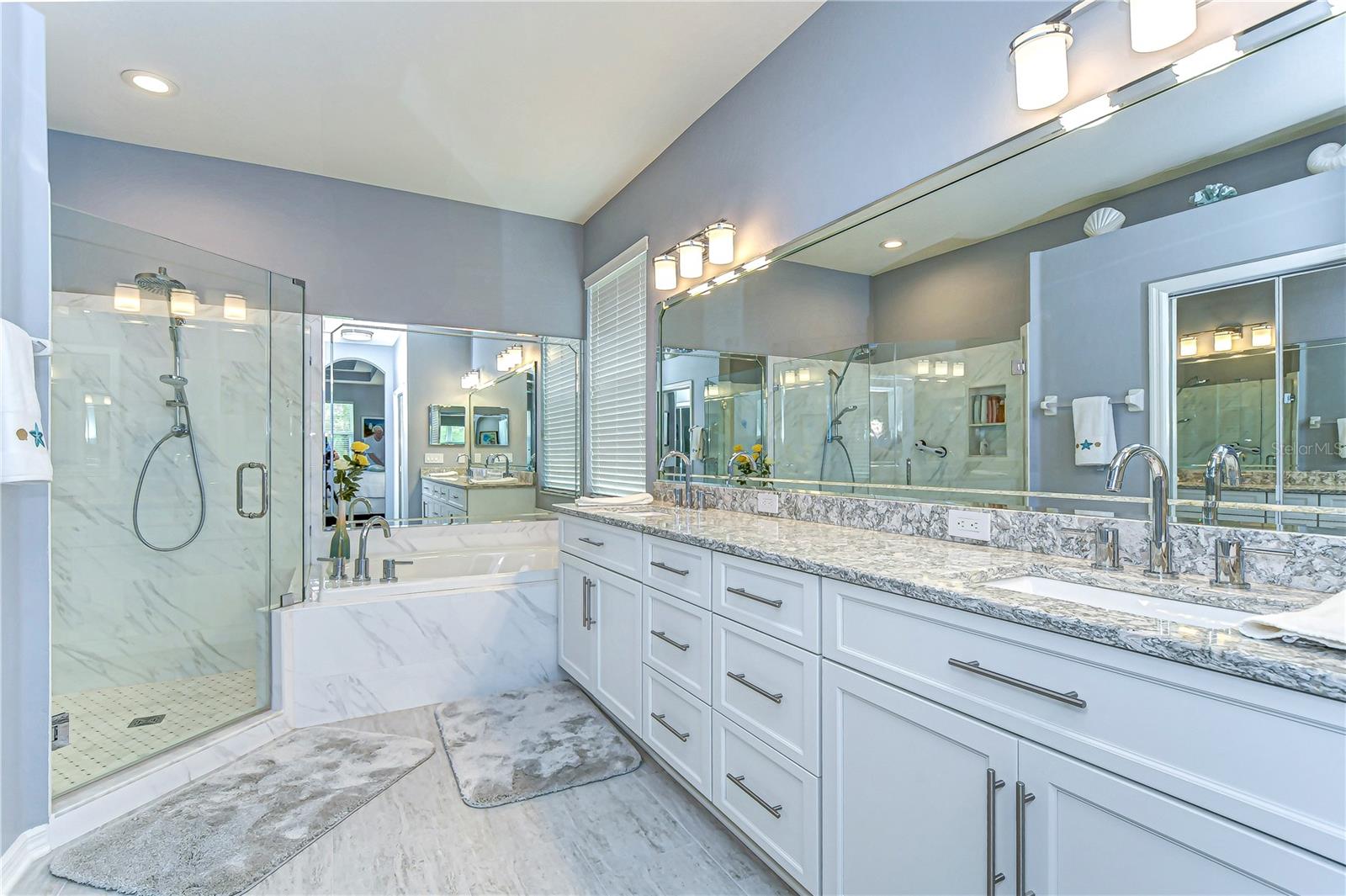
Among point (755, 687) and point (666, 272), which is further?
point (666, 272)

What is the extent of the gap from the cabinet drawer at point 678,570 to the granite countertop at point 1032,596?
0.04 m

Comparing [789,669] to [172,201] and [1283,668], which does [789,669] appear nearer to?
[1283,668]

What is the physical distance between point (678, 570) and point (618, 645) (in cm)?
64

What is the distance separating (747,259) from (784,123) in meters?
0.53

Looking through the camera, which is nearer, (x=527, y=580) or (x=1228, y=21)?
(x=1228, y=21)

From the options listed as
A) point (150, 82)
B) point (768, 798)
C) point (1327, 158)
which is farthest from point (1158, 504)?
point (150, 82)

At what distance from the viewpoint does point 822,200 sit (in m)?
2.27

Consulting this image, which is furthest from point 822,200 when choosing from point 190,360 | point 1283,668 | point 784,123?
point 190,360

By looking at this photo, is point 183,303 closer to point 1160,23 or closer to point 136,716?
point 136,716

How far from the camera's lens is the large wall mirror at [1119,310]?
114cm

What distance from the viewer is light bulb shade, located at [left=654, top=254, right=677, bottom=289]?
3.18 meters

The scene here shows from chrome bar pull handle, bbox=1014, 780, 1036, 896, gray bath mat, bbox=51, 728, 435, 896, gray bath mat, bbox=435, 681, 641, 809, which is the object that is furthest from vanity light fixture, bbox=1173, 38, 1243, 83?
gray bath mat, bbox=51, 728, 435, 896

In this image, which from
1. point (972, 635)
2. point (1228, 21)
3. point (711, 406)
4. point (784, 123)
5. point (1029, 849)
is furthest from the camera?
point (711, 406)

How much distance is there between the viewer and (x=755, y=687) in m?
1.66
